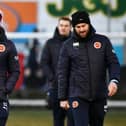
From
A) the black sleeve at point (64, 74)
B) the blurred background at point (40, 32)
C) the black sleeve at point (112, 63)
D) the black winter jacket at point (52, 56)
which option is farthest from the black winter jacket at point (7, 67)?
the blurred background at point (40, 32)

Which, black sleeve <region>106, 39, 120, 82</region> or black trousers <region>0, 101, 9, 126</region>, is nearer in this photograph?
black trousers <region>0, 101, 9, 126</region>

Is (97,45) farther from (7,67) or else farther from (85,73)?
(7,67)

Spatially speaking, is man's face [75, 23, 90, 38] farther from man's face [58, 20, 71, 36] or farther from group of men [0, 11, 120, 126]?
man's face [58, 20, 71, 36]

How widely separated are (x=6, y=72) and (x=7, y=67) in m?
0.07

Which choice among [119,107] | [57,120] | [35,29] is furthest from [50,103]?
[35,29]

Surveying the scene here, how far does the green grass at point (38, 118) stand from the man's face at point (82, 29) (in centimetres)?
639

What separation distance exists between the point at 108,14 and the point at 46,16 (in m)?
1.76

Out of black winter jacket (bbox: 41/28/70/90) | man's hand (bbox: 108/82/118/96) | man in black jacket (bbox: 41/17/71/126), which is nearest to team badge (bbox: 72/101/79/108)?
man's hand (bbox: 108/82/118/96)

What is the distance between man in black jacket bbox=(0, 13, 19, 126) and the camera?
984cm

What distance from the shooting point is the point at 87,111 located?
1009cm

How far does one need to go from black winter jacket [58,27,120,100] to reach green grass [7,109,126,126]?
6.11 metres

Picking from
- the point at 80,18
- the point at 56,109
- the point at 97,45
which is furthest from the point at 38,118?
the point at 80,18

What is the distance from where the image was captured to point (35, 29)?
22812 mm

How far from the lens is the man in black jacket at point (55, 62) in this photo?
12.2 meters
